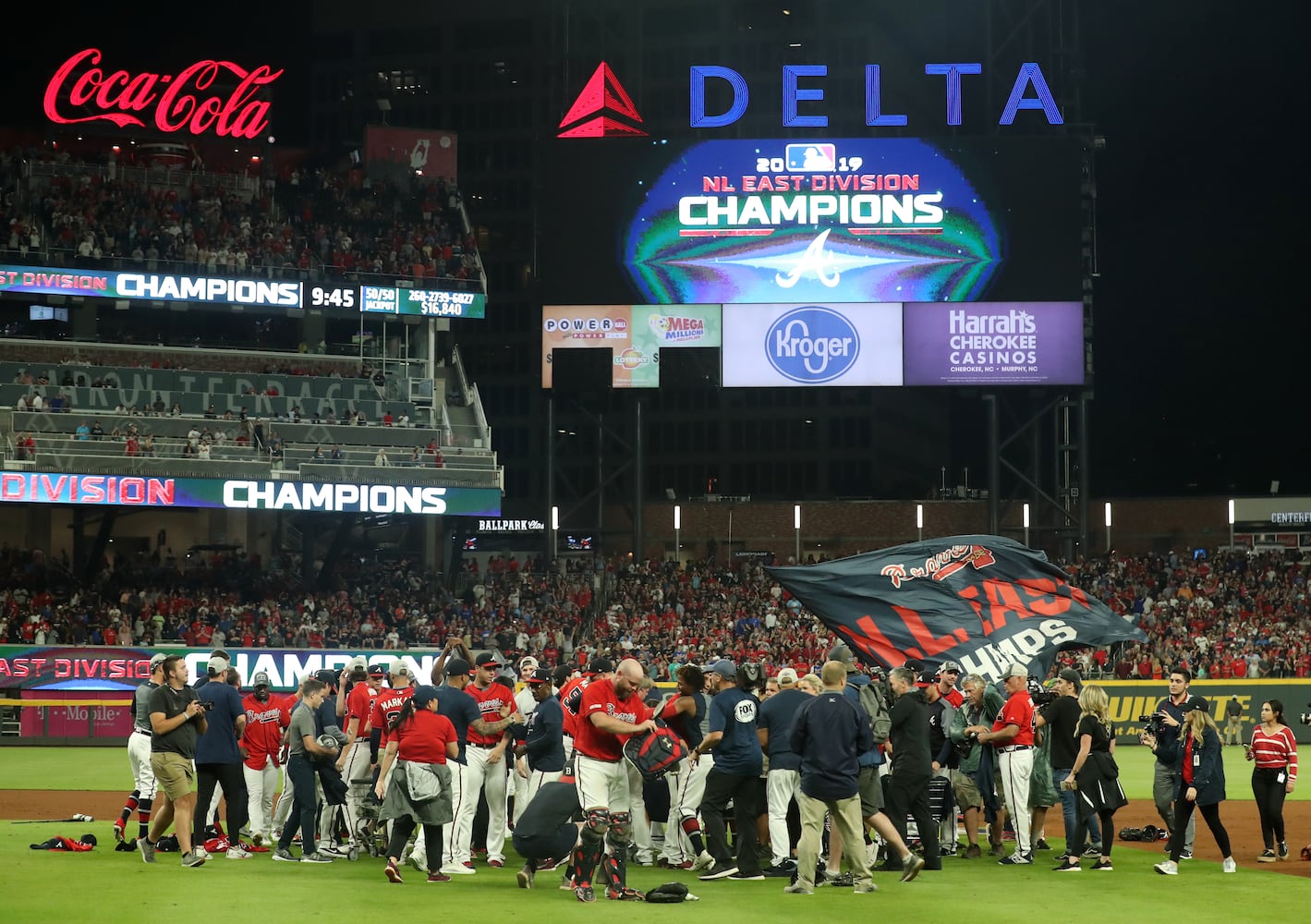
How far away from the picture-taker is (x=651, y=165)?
44.6 metres

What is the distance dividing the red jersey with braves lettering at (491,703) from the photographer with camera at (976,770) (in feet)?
15.0

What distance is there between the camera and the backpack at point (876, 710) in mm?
15477

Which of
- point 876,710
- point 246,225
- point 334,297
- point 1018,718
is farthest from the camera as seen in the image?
point 246,225

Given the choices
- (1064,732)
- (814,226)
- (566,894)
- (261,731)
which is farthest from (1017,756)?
(814,226)

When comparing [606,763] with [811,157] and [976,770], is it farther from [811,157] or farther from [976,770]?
[811,157]

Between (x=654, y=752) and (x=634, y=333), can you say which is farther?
(x=634, y=333)

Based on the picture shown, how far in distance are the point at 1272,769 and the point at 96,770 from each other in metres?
20.7

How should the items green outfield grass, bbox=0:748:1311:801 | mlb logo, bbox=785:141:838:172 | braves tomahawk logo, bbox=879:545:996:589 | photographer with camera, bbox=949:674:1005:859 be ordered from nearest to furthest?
photographer with camera, bbox=949:674:1005:859 → braves tomahawk logo, bbox=879:545:996:589 → green outfield grass, bbox=0:748:1311:801 → mlb logo, bbox=785:141:838:172

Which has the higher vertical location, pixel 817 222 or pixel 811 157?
pixel 811 157

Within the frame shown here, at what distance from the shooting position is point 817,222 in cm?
4419

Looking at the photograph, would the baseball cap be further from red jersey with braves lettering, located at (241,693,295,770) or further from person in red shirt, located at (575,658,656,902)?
red jersey with braves lettering, located at (241,693,295,770)

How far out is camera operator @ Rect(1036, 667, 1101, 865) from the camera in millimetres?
15562

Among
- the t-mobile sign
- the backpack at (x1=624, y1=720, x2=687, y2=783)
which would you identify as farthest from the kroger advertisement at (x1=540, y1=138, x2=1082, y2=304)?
the backpack at (x1=624, y1=720, x2=687, y2=783)

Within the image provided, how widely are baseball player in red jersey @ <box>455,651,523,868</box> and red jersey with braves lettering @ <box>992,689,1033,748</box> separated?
483 centimetres
